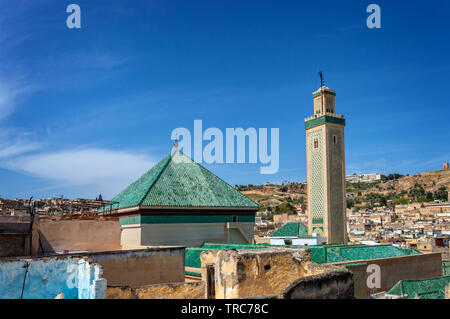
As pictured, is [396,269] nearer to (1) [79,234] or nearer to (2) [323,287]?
(2) [323,287]

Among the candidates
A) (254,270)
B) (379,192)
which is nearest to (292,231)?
(254,270)

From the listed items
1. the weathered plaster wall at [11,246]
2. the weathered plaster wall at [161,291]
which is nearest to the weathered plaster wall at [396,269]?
the weathered plaster wall at [161,291]

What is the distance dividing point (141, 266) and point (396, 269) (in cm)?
846

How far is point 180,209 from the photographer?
14219 millimetres

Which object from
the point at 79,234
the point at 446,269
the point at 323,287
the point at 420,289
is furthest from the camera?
the point at 446,269

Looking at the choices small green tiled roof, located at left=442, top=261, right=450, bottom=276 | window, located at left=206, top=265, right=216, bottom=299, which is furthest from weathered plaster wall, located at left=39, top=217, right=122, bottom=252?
small green tiled roof, located at left=442, top=261, right=450, bottom=276

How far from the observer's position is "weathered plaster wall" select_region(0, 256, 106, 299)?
6445mm

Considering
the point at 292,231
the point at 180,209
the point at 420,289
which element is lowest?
the point at 420,289

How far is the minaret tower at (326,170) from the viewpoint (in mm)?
27312

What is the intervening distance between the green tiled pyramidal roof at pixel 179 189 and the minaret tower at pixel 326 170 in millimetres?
12535

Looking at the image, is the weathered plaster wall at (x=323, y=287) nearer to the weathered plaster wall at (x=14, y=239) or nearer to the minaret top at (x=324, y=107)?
the weathered plaster wall at (x=14, y=239)
